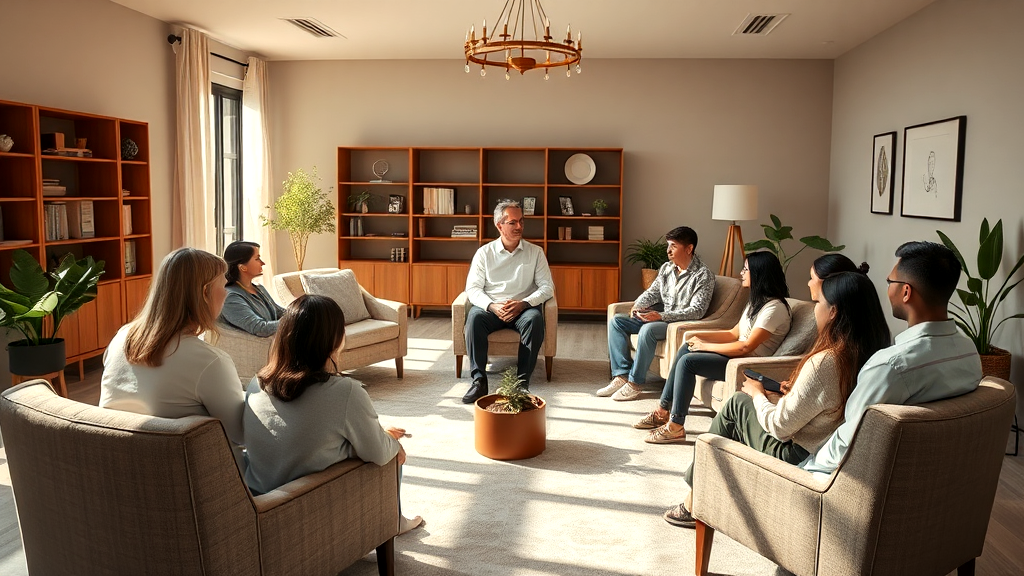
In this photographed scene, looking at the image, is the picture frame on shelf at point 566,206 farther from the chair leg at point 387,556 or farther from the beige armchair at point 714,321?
the chair leg at point 387,556

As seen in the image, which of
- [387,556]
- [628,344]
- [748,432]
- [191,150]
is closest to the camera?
[387,556]

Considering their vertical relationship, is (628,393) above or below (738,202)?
below

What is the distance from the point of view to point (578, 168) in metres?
Answer: 8.55

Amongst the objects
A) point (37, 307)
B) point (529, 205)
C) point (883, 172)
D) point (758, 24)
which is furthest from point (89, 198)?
point (883, 172)

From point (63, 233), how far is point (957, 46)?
642 centimetres

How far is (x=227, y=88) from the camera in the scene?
820cm

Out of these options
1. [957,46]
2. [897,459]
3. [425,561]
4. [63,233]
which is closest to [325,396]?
[425,561]

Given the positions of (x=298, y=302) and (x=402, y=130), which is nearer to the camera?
(x=298, y=302)

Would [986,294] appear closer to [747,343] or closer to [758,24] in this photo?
[747,343]

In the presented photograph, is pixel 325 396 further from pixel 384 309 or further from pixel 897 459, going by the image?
pixel 384 309

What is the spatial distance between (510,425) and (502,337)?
1.64 meters

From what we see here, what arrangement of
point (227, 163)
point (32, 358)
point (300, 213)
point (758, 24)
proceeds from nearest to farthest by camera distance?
point (32, 358)
point (758, 24)
point (300, 213)
point (227, 163)

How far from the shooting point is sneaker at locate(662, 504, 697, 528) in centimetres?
321

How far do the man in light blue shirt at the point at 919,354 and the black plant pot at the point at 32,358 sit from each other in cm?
441
